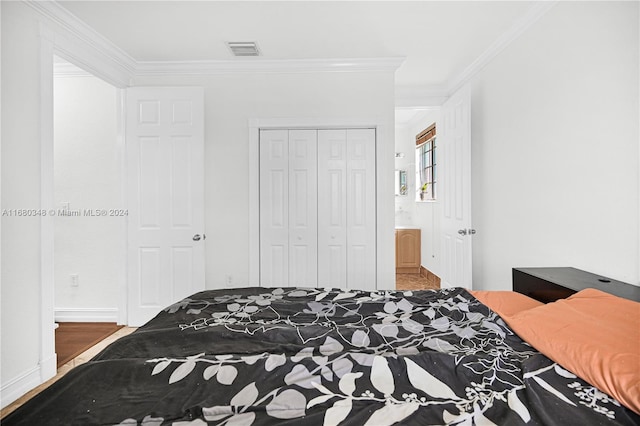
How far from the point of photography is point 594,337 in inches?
43.8

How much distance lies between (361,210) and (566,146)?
1794 millimetres

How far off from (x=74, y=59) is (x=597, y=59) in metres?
3.71

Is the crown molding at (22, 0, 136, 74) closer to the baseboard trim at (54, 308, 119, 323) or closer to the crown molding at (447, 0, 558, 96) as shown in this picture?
the baseboard trim at (54, 308, 119, 323)

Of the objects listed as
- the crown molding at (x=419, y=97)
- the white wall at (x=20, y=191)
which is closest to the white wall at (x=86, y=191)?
Answer: the white wall at (x=20, y=191)

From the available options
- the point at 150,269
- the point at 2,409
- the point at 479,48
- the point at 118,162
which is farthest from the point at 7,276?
the point at 479,48

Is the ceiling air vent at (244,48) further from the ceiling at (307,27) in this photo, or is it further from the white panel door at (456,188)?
the white panel door at (456,188)

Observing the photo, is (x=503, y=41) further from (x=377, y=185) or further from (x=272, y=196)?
(x=272, y=196)

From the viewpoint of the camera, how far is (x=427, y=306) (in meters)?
1.77

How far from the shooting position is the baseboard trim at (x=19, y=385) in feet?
6.91

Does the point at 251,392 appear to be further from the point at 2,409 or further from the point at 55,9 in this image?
A: the point at 55,9

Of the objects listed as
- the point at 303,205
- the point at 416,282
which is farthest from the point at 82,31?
the point at 416,282

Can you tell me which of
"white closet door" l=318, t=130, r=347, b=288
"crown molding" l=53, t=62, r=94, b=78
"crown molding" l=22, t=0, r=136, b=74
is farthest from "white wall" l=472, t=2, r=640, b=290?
"crown molding" l=53, t=62, r=94, b=78

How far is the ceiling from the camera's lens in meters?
2.50

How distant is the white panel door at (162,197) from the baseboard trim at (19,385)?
1118mm
